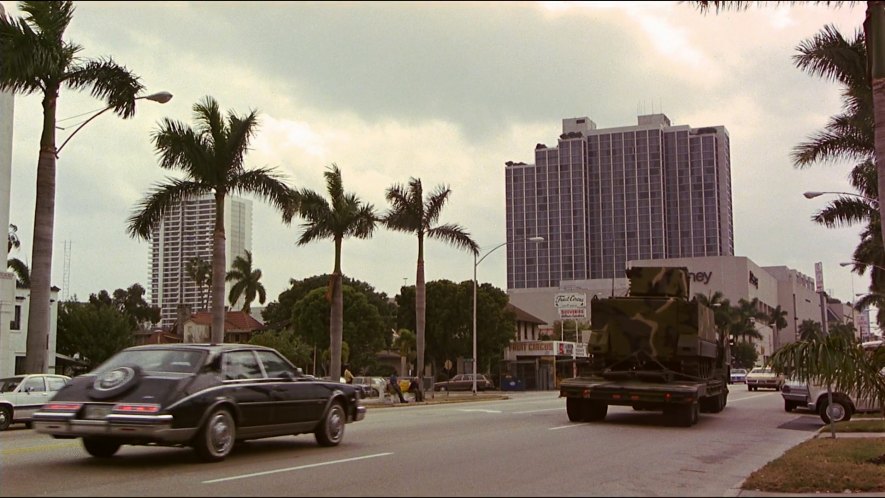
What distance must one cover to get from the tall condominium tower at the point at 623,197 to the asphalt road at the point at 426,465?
448ft

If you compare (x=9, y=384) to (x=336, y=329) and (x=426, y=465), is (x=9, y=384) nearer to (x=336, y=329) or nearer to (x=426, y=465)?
(x=426, y=465)

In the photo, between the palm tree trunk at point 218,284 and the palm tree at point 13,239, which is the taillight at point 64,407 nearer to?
the palm tree trunk at point 218,284

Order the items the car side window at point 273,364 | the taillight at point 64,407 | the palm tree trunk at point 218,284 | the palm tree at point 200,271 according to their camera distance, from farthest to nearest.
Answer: the palm tree at point 200,271 → the palm tree trunk at point 218,284 → the car side window at point 273,364 → the taillight at point 64,407

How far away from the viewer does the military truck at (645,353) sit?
63.5ft

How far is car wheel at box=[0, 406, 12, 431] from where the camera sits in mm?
20484

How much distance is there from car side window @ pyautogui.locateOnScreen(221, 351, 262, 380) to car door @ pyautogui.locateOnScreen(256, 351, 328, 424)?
0.68ft

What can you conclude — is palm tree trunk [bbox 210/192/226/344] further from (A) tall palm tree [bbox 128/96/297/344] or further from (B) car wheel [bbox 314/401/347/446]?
(B) car wheel [bbox 314/401/347/446]

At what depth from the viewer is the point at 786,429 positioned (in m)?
20.7

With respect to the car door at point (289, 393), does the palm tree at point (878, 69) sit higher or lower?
higher

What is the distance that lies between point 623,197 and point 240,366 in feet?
481

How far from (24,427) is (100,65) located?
9.54 meters

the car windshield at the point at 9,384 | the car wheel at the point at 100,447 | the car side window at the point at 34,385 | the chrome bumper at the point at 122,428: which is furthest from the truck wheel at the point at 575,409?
the car windshield at the point at 9,384

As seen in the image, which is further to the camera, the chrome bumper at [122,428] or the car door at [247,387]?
the car door at [247,387]

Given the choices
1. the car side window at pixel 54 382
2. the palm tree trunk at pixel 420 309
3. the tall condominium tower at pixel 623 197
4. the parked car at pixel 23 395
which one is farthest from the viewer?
the tall condominium tower at pixel 623 197
